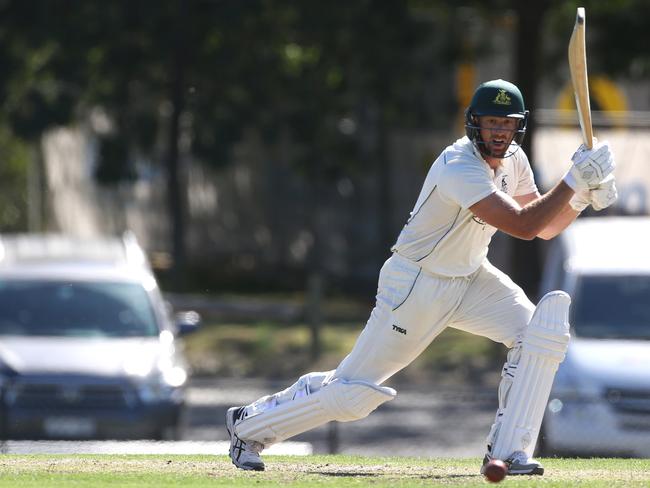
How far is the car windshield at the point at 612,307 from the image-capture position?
11688mm

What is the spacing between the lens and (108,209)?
101 ft

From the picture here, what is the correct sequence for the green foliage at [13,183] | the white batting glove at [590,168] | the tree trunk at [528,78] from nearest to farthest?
the white batting glove at [590,168] → the tree trunk at [528,78] → the green foliage at [13,183]

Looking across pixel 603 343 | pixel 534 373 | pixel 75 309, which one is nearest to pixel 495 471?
pixel 534 373

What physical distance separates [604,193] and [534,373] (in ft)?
2.90

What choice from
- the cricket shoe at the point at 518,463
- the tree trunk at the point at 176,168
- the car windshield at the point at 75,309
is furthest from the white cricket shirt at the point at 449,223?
the tree trunk at the point at 176,168

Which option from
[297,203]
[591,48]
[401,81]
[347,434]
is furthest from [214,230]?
[347,434]

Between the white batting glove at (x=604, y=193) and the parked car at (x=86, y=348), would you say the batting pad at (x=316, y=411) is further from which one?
the parked car at (x=86, y=348)

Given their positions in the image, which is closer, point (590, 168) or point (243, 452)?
point (590, 168)

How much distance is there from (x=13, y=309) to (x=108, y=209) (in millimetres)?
18046

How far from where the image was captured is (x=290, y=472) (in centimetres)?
721

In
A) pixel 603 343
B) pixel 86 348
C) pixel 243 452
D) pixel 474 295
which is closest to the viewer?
pixel 474 295

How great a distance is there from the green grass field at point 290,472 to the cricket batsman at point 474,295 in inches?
8.9

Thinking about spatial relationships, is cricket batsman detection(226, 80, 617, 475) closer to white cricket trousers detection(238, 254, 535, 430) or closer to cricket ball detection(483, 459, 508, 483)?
white cricket trousers detection(238, 254, 535, 430)

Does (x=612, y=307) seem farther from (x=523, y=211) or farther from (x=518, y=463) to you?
(x=523, y=211)
